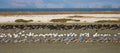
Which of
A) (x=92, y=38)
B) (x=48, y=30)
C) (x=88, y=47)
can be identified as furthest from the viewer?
(x=48, y=30)

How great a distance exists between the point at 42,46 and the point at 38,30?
30.4 feet

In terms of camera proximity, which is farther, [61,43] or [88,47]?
[61,43]

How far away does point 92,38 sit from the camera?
22.2 meters

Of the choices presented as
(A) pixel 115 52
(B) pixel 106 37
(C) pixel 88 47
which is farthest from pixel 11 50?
(B) pixel 106 37

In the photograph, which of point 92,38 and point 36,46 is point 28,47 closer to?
point 36,46

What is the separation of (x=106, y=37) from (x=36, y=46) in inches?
213

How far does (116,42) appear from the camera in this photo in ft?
67.8

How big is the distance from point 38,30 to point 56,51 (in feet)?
35.5

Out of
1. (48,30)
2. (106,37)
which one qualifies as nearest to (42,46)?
(106,37)

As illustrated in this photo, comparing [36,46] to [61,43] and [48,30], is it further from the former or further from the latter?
[48,30]

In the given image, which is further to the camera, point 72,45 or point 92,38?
point 92,38

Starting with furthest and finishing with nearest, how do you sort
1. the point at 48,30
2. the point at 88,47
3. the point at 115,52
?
the point at 48,30 → the point at 88,47 → the point at 115,52

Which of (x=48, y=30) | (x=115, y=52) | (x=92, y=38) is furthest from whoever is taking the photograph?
(x=48, y=30)

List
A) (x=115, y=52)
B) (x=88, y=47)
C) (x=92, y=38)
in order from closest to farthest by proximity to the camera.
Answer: (x=115, y=52), (x=88, y=47), (x=92, y=38)
